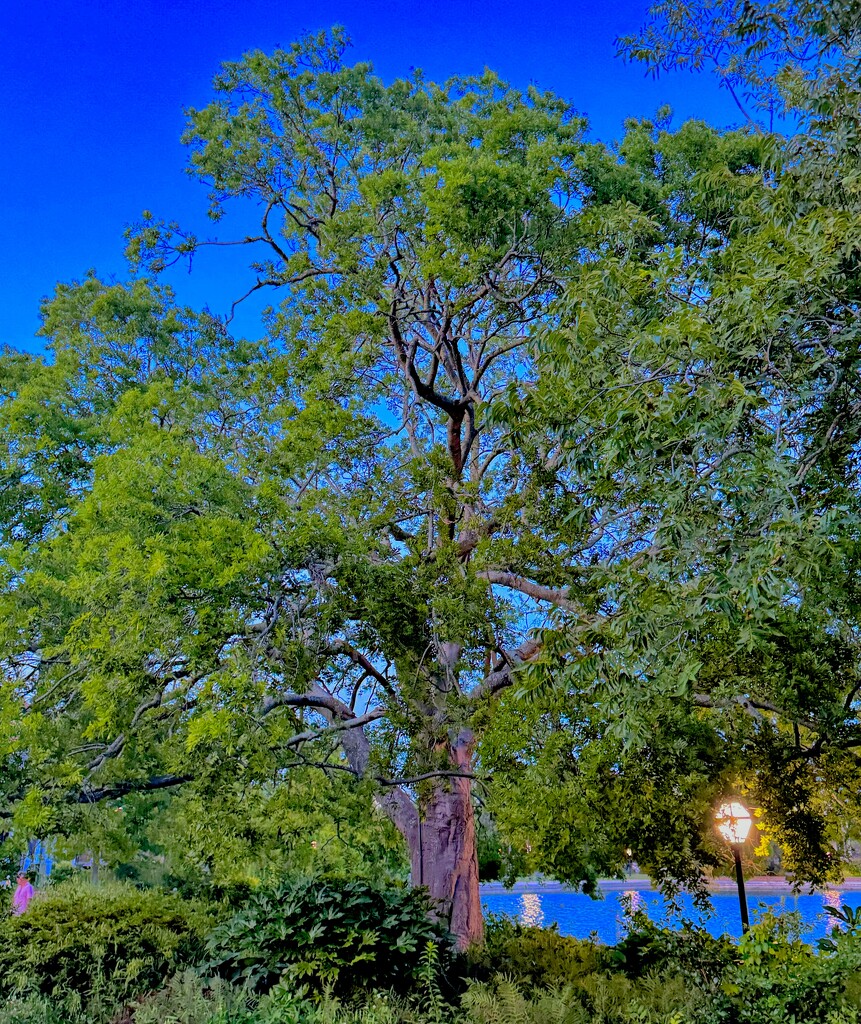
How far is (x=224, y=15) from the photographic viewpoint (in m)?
11.2

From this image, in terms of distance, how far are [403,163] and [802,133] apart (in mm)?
7498

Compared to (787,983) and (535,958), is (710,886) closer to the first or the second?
(535,958)

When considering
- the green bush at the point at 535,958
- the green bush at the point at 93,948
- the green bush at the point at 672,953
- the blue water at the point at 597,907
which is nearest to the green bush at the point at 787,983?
the green bush at the point at 672,953

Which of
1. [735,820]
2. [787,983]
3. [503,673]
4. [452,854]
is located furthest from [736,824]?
[452,854]

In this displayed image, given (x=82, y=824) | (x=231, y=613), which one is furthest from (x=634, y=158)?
(x=82, y=824)

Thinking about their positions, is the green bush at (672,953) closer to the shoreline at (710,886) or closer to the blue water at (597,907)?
the blue water at (597,907)

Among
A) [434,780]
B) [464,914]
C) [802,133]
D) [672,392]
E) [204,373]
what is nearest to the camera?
[672,392]

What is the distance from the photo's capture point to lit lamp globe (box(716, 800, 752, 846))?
26.2 feet

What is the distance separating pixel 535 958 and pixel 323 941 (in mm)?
3128

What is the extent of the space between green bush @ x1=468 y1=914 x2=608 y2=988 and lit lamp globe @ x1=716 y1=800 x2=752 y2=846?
193 centimetres

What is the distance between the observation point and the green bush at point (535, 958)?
670 centimetres

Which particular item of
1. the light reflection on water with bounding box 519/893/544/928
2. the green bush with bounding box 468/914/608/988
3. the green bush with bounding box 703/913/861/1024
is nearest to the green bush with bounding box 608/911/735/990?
the green bush with bounding box 468/914/608/988

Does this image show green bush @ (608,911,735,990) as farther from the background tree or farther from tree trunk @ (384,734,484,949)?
the background tree

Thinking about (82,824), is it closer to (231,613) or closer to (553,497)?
(231,613)
